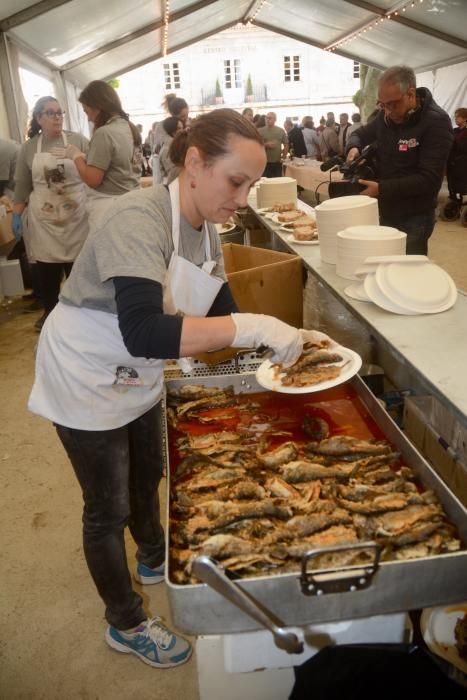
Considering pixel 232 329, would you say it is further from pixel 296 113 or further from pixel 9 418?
pixel 296 113

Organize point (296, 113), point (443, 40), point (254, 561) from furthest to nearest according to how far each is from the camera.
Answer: point (296, 113), point (443, 40), point (254, 561)

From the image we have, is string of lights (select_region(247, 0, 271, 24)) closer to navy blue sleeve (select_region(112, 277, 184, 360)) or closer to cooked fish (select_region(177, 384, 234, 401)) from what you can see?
cooked fish (select_region(177, 384, 234, 401))

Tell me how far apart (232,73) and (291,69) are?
3.18 m

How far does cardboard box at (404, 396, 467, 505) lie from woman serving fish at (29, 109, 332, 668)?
0.74m

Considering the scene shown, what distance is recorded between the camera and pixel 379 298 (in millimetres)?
2020

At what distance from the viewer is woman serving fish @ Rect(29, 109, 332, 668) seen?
55.1 inches

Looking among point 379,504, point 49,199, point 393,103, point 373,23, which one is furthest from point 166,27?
point 379,504

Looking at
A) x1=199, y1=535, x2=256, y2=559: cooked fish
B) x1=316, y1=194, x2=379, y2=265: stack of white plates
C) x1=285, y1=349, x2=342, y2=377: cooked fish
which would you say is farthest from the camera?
x1=316, y1=194, x2=379, y2=265: stack of white plates


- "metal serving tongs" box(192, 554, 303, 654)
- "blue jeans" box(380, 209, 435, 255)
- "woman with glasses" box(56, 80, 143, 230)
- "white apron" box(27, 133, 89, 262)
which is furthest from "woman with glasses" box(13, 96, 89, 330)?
"metal serving tongs" box(192, 554, 303, 654)

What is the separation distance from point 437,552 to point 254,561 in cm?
40

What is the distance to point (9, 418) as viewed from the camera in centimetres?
384

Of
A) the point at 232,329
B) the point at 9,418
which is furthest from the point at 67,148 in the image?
the point at 232,329

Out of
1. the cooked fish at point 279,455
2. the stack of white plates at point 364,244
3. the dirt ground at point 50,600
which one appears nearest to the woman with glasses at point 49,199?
the dirt ground at point 50,600

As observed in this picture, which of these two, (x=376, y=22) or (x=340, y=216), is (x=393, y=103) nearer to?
(x=340, y=216)
